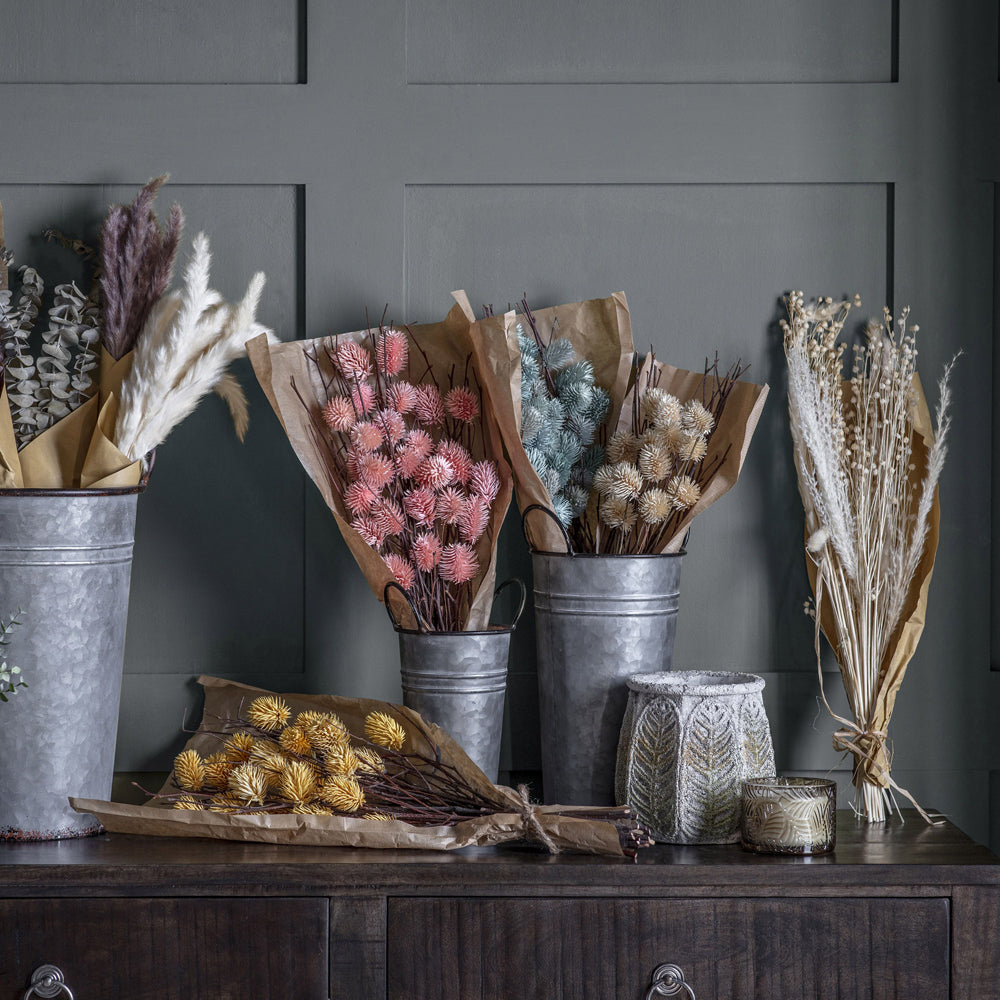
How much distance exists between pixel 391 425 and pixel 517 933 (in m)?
0.69

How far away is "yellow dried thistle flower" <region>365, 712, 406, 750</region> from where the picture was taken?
4.43 ft

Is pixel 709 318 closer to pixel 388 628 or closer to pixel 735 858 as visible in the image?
pixel 388 628

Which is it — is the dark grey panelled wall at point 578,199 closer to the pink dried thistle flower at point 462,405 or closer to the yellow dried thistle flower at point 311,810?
the pink dried thistle flower at point 462,405

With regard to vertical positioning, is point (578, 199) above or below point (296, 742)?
above

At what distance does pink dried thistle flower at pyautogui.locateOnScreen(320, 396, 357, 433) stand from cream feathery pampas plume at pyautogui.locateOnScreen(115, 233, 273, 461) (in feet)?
0.49

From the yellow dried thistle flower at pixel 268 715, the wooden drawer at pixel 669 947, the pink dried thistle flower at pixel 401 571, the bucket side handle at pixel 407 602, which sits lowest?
the wooden drawer at pixel 669 947

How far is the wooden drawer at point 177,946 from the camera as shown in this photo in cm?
121

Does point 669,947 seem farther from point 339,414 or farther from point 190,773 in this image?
point 339,414

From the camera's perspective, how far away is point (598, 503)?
1492 millimetres

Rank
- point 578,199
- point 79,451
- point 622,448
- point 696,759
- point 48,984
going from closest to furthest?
A: point 48,984, point 696,759, point 79,451, point 622,448, point 578,199

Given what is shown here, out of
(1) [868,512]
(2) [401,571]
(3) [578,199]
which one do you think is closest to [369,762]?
(2) [401,571]

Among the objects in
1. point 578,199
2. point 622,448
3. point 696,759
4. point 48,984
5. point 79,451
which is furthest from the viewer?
point 578,199

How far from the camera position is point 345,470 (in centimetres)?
150

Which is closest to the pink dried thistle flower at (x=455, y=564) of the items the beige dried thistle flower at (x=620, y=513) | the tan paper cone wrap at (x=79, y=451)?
the beige dried thistle flower at (x=620, y=513)
